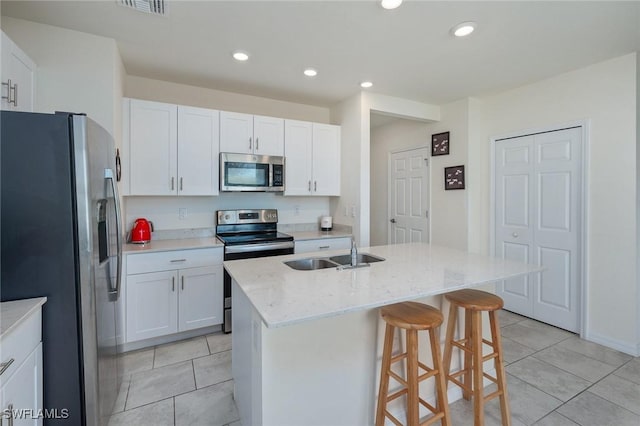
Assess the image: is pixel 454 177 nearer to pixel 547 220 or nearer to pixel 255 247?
pixel 547 220

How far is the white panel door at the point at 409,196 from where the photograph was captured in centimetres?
425

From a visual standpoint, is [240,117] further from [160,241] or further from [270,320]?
[270,320]

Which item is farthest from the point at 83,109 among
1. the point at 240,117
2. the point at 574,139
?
the point at 574,139

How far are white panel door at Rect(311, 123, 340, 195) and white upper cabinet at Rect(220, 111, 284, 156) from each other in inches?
18.5

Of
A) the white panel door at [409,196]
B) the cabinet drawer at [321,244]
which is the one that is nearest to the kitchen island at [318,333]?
the cabinet drawer at [321,244]

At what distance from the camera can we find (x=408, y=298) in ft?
4.28

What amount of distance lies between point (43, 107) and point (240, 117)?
1.59 metres

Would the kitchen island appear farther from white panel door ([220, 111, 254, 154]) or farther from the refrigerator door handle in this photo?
white panel door ([220, 111, 254, 154])

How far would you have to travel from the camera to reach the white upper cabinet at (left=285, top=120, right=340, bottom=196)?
11.5ft

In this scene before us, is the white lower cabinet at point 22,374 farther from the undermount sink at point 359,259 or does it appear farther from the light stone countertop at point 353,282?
the undermount sink at point 359,259

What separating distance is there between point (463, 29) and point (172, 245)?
9.84ft

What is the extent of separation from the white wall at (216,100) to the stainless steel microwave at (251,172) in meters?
0.78

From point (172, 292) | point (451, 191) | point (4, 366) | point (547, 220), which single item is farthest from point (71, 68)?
point (547, 220)

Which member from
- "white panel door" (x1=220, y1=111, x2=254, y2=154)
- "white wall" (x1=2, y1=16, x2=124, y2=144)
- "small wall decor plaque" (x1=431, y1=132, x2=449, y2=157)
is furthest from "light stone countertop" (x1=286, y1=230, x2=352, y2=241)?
"white wall" (x1=2, y1=16, x2=124, y2=144)
